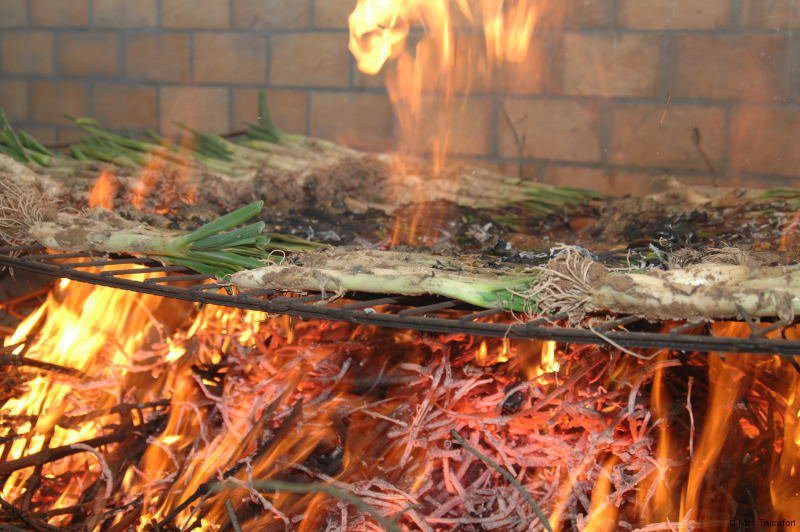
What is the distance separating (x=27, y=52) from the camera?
18.8ft

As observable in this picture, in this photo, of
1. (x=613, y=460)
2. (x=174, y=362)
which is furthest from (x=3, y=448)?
(x=613, y=460)

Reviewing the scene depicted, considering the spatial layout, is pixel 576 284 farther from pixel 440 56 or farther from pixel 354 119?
pixel 354 119

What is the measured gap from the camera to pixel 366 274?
6.61 feet

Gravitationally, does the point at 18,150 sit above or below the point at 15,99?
below

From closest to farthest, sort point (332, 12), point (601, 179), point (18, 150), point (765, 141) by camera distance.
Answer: point (18, 150) < point (765, 141) < point (601, 179) < point (332, 12)

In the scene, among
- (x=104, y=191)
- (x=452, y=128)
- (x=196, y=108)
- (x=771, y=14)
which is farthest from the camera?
(x=196, y=108)

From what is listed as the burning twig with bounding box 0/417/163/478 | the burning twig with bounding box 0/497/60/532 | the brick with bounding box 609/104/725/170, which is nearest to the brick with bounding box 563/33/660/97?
the brick with bounding box 609/104/725/170

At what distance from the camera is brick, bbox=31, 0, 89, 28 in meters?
5.49

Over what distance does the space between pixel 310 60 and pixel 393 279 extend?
10.5 ft

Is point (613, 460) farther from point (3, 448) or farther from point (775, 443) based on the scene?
point (3, 448)

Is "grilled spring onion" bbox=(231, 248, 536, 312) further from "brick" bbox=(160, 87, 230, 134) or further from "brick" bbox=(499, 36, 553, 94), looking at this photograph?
"brick" bbox=(160, 87, 230, 134)

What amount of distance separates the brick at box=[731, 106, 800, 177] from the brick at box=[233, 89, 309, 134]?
2.42m

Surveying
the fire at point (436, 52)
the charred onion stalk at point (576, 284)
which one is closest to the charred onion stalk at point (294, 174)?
the fire at point (436, 52)

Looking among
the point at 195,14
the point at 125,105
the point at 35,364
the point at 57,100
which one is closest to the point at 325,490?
the point at 35,364
